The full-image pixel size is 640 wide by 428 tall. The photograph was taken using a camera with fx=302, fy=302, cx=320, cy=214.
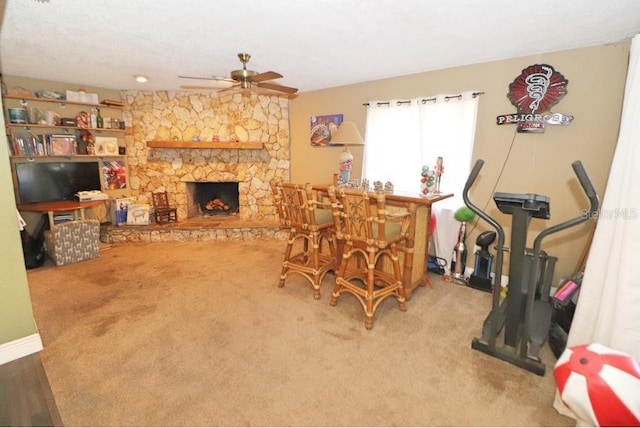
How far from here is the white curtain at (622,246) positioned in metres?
1.43

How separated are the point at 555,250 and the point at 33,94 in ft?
20.6

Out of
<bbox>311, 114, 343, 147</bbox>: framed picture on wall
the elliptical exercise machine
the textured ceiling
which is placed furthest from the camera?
<bbox>311, 114, 343, 147</bbox>: framed picture on wall

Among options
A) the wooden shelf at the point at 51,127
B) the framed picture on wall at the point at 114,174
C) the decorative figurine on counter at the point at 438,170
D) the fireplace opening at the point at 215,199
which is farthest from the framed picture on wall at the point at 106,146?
the decorative figurine on counter at the point at 438,170

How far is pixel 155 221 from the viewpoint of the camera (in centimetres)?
483

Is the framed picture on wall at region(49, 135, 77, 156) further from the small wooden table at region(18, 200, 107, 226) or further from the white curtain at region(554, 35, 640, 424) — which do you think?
the white curtain at region(554, 35, 640, 424)

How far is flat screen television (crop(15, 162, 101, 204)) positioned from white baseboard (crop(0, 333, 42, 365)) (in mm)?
2794

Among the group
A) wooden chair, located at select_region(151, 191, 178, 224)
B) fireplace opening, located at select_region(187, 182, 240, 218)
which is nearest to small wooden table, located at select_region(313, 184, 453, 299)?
fireplace opening, located at select_region(187, 182, 240, 218)

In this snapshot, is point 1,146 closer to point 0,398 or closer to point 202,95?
point 0,398

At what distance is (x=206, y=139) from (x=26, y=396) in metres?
3.94

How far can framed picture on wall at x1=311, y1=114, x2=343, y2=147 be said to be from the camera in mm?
4284

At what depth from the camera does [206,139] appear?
194 inches

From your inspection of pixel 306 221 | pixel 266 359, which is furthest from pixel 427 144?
pixel 266 359

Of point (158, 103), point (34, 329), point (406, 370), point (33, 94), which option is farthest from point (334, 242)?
point (33, 94)

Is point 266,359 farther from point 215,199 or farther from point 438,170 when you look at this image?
point 215,199
